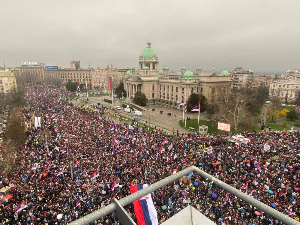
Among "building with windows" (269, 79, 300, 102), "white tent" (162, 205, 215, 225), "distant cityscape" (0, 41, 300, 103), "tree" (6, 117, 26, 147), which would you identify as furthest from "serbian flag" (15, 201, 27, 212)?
"building with windows" (269, 79, 300, 102)

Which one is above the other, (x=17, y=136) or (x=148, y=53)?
(x=148, y=53)

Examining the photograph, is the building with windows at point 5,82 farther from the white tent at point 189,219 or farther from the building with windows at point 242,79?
the building with windows at point 242,79

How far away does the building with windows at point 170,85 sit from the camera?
58.9 metres

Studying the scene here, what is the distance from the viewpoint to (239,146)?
973 inches

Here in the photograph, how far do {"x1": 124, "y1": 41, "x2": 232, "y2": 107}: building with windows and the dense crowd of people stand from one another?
32.2 m

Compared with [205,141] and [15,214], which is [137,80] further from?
[15,214]

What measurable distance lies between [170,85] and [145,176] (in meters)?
51.5

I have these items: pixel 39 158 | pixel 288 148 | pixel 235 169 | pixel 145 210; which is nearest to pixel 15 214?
pixel 39 158

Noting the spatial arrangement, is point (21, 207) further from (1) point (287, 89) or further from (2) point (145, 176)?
(1) point (287, 89)

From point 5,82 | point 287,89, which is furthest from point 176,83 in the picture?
point 5,82

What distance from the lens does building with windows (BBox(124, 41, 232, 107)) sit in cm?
5894

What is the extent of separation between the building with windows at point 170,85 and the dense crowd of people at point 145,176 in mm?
32201

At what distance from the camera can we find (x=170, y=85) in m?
66.2

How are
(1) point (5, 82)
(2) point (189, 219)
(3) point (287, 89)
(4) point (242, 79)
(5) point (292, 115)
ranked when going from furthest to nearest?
(4) point (242, 79) < (3) point (287, 89) < (1) point (5, 82) < (5) point (292, 115) < (2) point (189, 219)
